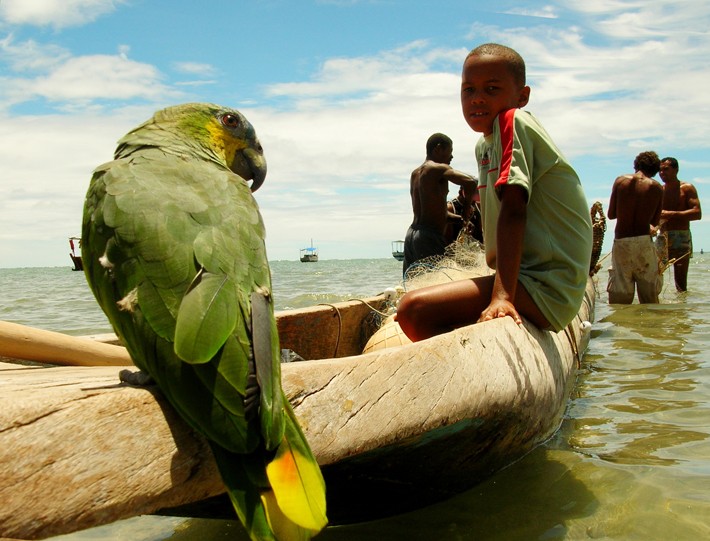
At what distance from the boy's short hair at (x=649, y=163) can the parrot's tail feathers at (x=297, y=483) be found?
881 cm

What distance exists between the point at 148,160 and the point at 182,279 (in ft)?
2.35

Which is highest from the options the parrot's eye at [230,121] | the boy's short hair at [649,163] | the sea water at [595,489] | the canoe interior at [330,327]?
the parrot's eye at [230,121]

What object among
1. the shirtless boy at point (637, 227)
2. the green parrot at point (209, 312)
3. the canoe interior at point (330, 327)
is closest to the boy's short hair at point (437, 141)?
the canoe interior at point (330, 327)

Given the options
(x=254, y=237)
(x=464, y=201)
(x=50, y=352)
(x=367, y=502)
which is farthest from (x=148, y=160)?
(x=464, y=201)

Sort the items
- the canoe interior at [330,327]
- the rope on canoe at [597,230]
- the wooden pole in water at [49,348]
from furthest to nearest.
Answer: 1. the rope on canoe at [597,230]
2. the canoe interior at [330,327]
3. the wooden pole in water at [49,348]

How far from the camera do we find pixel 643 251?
30.0 ft

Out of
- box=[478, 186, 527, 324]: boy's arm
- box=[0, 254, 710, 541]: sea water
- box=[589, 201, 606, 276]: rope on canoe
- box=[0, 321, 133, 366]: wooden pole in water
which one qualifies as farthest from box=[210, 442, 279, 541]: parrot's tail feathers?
box=[589, 201, 606, 276]: rope on canoe

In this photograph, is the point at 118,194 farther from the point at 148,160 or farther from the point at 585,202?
the point at 585,202

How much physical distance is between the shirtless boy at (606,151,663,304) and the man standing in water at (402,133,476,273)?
321cm

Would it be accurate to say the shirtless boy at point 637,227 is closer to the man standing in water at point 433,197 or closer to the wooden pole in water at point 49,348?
the man standing in water at point 433,197

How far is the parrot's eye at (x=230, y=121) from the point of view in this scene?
111 inches

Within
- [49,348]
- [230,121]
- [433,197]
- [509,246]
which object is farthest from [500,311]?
[433,197]

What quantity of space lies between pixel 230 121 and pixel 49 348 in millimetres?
1216

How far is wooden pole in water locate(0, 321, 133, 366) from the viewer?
2520 mm
